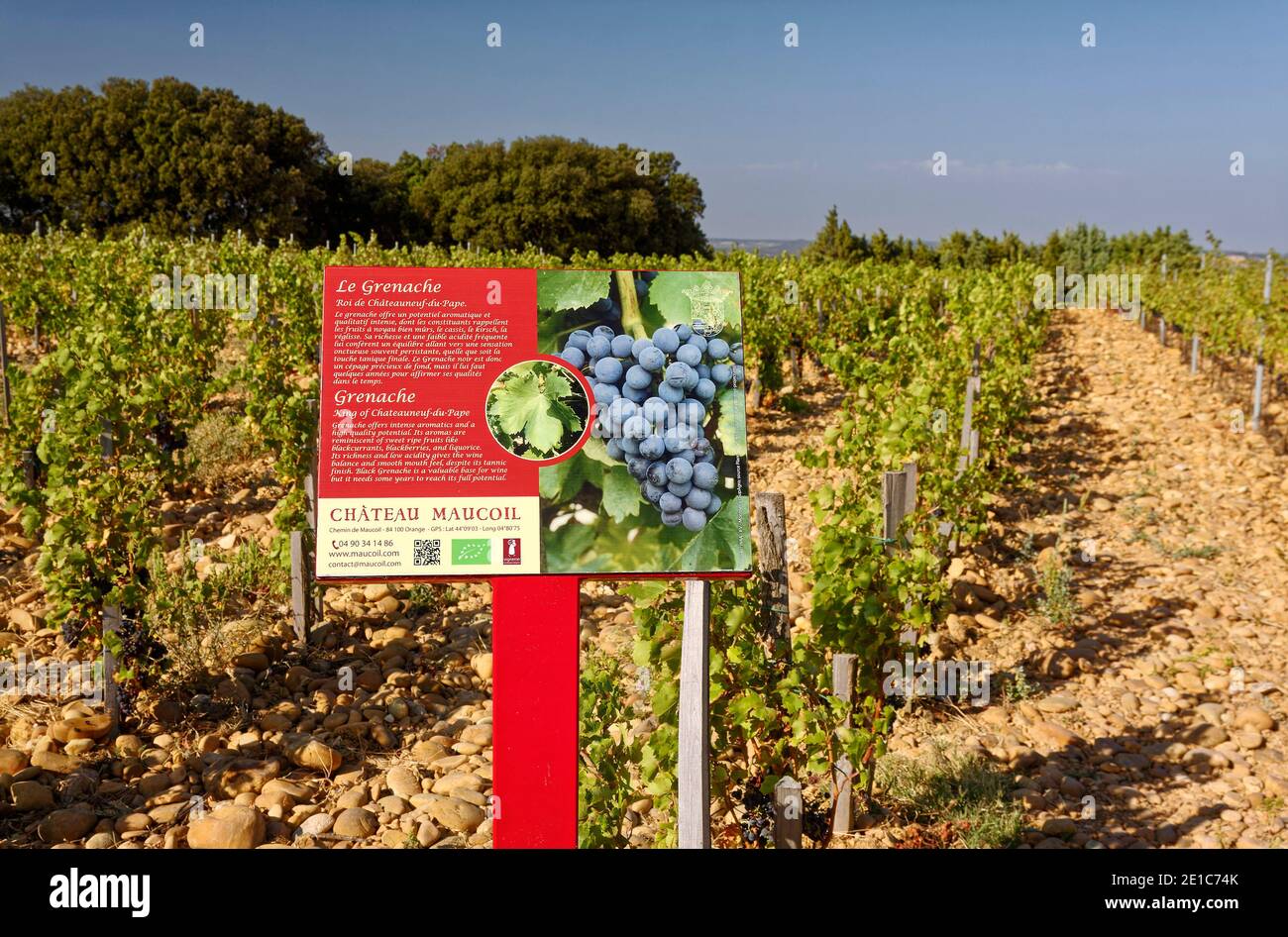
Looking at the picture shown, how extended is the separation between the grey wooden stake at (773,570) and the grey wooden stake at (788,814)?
49 cm

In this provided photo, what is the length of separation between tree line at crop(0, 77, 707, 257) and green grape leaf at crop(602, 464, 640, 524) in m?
34.1

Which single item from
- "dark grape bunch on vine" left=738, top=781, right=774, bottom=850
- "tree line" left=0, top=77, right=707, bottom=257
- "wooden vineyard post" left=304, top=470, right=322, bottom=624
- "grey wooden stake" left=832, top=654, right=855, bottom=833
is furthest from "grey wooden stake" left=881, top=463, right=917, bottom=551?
"tree line" left=0, top=77, right=707, bottom=257

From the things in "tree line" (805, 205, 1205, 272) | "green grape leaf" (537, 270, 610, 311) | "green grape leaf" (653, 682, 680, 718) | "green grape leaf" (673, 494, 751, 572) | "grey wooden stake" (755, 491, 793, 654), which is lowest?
"green grape leaf" (653, 682, 680, 718)

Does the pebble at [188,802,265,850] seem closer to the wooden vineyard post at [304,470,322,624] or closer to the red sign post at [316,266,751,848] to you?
the red sign post at [316,266,751,848]

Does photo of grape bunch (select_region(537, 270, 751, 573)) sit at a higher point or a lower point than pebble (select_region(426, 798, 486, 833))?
higher

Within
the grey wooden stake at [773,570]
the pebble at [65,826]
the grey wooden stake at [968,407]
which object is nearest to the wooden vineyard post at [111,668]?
the pebble at [65,826]

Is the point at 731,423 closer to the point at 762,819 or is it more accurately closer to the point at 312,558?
the point at 762,819

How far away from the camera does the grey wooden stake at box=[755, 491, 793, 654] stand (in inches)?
123

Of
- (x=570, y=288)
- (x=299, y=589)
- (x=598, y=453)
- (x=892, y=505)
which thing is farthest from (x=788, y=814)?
(x=299, y=589)

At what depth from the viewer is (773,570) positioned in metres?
3.13

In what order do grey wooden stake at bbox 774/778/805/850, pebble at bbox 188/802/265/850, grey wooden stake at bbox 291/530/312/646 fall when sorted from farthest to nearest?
grey wooden stake at bbox 291/530/312/646 < pebble at bbox 188/802/265/850 < grey wooden stake at bbox 774/778/805/850

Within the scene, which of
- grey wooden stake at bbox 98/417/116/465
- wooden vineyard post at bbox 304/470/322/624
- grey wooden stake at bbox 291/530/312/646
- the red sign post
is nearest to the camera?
the red sign post

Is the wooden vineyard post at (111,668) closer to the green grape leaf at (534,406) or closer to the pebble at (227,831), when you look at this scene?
the pebble at (227,831)
